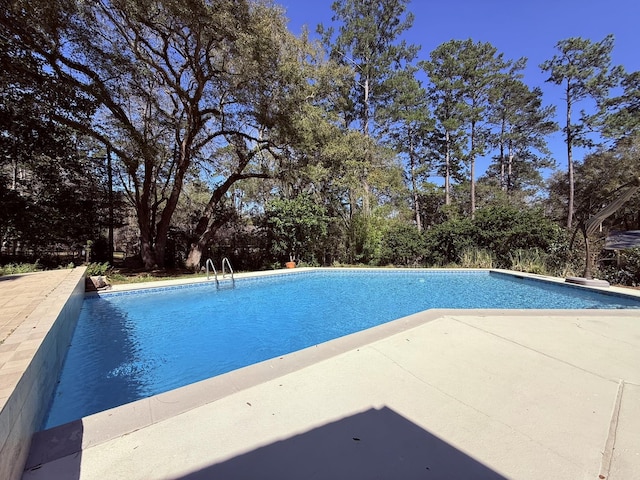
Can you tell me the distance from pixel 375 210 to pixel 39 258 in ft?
39.7

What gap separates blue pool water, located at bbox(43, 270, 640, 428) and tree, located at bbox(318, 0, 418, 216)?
428 inches

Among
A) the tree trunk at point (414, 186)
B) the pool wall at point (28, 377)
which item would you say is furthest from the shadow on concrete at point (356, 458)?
the tree trunk at point (414, 186)

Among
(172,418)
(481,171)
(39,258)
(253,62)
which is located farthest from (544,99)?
(39,258)

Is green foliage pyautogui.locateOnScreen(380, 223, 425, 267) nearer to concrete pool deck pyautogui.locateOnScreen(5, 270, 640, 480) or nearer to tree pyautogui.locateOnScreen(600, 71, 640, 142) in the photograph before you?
concrete pool deck pyautogui.locateOnScreen(5, 270, 640, 480)

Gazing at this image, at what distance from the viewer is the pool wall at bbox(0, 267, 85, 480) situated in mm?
1272

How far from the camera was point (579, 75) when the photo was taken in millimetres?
16125

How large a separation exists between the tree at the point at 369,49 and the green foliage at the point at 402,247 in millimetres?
7057

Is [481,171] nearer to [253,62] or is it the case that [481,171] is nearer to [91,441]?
[253,62]

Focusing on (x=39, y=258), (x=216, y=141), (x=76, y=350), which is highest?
(x=216, y=141)

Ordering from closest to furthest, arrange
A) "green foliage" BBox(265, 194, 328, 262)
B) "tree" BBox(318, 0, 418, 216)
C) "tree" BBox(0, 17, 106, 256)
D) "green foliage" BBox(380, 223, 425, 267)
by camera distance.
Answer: "tree" BBox(0, 17, 106, 256) → "green foliage" BBox(265, 194, 328, 262) → "green foliage" BBox(380, 223, 425, 267) → "tree" BBox(318, 0, 418, 216)

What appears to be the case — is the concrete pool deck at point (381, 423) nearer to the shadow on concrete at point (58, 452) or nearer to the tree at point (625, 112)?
the shadow on concrete at point (58, 452)

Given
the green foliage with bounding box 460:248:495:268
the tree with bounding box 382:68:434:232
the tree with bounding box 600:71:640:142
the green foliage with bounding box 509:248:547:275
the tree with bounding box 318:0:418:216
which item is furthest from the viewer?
the tree with bounding box 382:68:434:232

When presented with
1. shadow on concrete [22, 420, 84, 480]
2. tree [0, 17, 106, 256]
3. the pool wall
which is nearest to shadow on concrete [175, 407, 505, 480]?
shadow on concrete [22, 420, 84, 480]

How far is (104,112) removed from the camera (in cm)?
936
